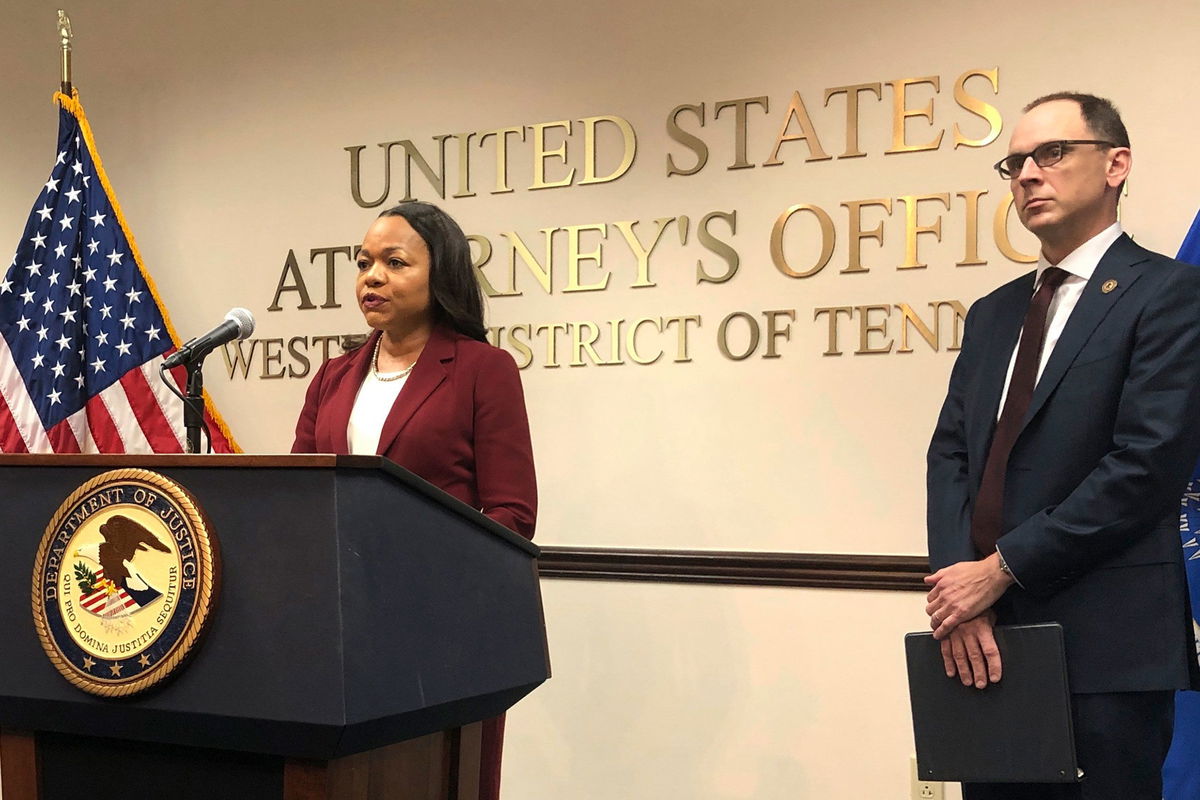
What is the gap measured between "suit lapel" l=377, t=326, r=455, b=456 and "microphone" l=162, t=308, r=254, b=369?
0.34m

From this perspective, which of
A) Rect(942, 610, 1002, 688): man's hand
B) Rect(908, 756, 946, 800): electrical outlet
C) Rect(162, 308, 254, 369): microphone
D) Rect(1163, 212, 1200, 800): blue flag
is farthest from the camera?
Rect(908, 756, 946, 800): electrical outlet

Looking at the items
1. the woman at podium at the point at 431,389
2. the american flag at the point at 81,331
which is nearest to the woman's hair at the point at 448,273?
the woman at podium at the point at 431,389

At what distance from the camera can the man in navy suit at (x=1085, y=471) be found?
6.20 feet

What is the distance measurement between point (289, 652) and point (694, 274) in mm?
2136

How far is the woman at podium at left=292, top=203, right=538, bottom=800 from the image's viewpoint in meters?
2.25

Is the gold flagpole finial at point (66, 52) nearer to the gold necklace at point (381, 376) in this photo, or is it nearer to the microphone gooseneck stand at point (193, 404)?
the gold necklace at point (381, 376)

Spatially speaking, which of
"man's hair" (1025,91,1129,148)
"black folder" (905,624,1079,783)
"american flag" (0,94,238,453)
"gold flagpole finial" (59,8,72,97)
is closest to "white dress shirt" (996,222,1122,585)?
"man's hair" (1025,91,1129,148)

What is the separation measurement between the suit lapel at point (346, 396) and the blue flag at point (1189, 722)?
1.73 meters

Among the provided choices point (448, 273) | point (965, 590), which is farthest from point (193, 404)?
point (965, 590)

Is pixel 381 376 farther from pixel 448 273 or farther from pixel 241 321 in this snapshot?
pixel 241 321

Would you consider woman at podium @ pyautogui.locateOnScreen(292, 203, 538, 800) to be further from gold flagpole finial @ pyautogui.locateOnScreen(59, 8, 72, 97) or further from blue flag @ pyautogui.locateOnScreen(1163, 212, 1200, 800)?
gold flagpole finial @ pyautogui.locateOnScreen(59, 8, 72, 97)

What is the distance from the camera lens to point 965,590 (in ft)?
6.50

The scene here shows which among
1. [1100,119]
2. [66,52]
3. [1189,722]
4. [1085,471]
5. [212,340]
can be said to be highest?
[66,52]

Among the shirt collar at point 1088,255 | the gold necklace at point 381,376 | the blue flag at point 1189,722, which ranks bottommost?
the blue flag at point 1189,722
